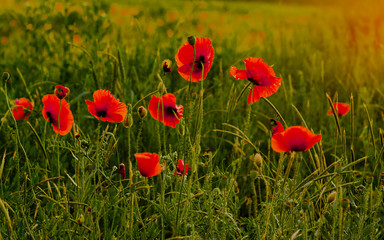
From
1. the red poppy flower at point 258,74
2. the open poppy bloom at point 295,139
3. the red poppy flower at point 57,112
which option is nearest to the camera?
the open poppy bloom at point 295,139

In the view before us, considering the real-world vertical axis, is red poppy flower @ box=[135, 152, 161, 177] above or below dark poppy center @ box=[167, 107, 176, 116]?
below

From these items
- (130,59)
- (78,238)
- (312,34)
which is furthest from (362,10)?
(78,238)

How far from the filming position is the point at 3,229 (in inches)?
46.4

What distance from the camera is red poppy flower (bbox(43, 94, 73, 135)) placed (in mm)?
1289

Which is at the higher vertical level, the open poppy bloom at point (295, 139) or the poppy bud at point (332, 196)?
the open poppy bloom at point (295, 139)

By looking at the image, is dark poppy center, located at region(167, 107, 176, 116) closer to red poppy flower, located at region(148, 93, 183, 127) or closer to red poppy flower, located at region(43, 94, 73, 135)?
red poppy flower, located at region(148, 93, 183, 127)

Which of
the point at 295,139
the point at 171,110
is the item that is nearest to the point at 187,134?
Result: the point at 171,110

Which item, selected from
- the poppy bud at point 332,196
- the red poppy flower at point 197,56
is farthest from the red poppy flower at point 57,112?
the poppy bud at point 332,196

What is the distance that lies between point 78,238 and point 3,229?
20cm

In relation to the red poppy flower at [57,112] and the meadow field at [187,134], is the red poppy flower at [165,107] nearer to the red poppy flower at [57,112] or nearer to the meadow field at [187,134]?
the meadow field at [187,134]

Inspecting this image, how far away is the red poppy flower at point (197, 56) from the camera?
4.18ft

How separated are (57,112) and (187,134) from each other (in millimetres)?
391

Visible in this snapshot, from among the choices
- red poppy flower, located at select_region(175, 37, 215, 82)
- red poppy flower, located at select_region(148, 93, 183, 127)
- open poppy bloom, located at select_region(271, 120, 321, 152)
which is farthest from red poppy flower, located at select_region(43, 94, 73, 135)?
open poppy bloom, located at select_region(271, 120, 321, 152)

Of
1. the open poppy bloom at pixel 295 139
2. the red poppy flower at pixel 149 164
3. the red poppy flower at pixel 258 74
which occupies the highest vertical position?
the red poppy flower at pixel 258 74
